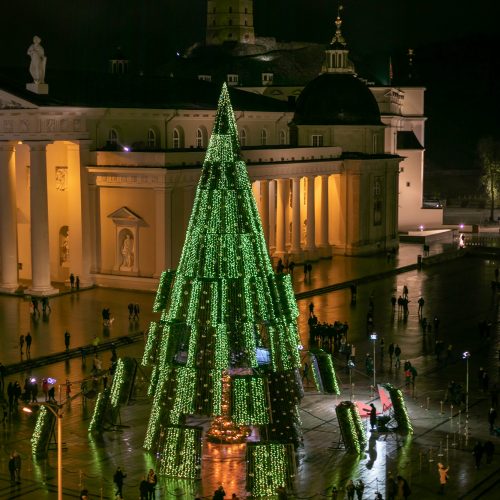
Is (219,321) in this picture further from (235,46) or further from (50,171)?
(235,46)

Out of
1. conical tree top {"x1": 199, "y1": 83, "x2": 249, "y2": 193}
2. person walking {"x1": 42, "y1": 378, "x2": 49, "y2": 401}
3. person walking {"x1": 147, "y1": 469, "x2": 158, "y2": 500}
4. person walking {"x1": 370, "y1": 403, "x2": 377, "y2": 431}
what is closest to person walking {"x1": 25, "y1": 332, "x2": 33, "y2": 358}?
person walking {"x1": 42, "y1": 378, "x2": 49, "y2": 401}

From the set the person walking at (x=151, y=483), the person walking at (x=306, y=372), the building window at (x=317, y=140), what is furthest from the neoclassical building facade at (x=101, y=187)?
the person walking at (x=151, y=483)

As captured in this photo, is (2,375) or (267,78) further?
(267,78)

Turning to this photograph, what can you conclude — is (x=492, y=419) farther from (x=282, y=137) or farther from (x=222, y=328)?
(x=282, y=137)

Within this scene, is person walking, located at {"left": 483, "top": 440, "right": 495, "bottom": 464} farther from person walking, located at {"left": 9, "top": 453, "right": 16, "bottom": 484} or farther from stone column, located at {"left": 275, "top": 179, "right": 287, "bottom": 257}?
stone column, located at {"left": 275, "top": 179, "right": 287, "bottom": 257}

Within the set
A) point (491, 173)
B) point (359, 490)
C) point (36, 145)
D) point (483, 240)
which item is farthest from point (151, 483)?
point (491, 173)

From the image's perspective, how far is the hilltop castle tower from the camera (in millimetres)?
105375

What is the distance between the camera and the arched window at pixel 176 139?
64.7 meters

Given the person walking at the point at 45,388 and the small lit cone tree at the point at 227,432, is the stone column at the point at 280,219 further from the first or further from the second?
the small lit cone tree at the point at 227,432

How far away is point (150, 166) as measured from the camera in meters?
57.5

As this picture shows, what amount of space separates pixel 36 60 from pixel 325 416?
89.7 feet

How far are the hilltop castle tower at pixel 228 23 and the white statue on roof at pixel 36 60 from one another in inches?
1981

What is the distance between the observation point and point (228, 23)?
106 metres

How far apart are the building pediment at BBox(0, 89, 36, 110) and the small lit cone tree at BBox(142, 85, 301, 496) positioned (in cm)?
2672
